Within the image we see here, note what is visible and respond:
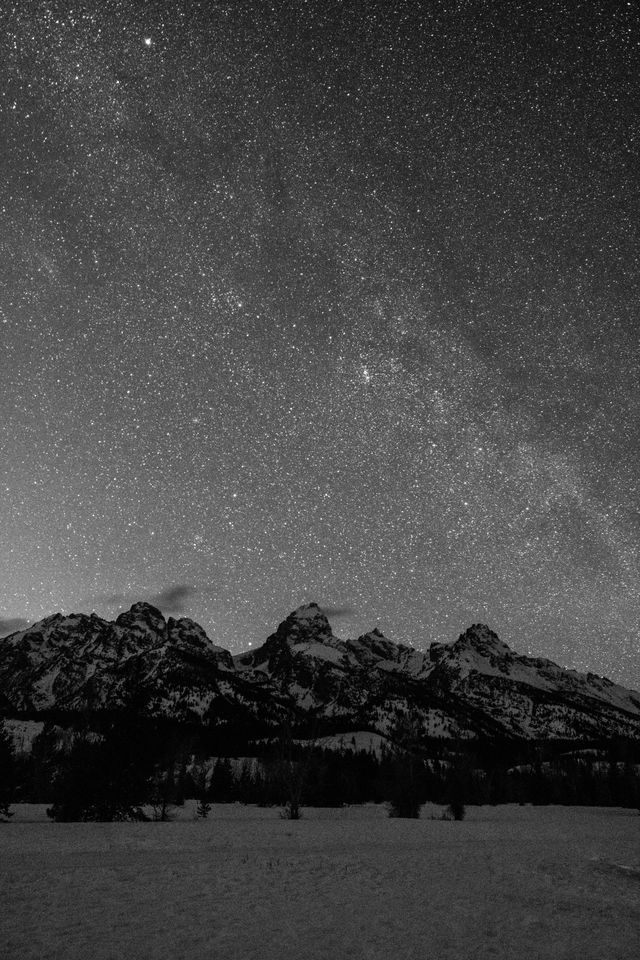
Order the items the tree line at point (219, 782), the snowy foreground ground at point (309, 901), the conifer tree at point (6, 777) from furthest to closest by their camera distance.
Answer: the tree line at point (219, 782) < the conifer tree at point (6, 777) < the snowy foreground ground at point (309, 901)

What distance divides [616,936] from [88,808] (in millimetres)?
35424

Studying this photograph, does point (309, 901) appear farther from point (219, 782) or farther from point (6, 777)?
point (219, 782)

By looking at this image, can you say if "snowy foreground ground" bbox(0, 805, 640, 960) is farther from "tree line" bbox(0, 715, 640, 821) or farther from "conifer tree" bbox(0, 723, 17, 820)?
"conifer tree" bbox(0, 723, 17, 820)

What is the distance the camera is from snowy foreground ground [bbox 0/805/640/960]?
1052 centimetres

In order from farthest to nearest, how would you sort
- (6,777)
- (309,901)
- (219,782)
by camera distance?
(219,782)
(6,777)
(309,901)

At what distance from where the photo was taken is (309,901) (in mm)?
14102

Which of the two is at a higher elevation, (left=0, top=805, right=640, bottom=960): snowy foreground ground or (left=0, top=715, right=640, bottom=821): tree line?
(left=0, top=805, right=640, bottom=960): snowy foreground ground

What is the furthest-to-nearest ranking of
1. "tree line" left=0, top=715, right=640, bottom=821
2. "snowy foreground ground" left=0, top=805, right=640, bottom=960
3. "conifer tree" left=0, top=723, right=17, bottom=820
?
"tree line" left=0, top=715, right=640, bottom=821, "conifer tree" left=0, top=723, right=17, bottom=820, "snowy foreground ground" left=0, top=805, right=640, bottom=960

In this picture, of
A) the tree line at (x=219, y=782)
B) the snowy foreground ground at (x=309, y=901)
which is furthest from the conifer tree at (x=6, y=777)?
the snowy foreground ground at (x=309, y=901)

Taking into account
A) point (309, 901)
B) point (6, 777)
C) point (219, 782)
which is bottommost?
point (219, 782)

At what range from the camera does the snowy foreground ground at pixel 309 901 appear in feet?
34.5

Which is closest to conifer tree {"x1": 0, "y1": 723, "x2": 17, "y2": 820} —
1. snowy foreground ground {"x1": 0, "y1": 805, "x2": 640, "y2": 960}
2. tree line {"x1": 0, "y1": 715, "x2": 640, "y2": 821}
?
tree line {"x1": 0, "y1": 715, "x2": 640, "y2": 821}

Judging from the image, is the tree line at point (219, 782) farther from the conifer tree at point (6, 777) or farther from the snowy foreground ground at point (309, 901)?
the snowy foreground ground at point (309, 901)

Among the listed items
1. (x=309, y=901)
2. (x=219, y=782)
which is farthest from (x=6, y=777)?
(x=219, y=782)
